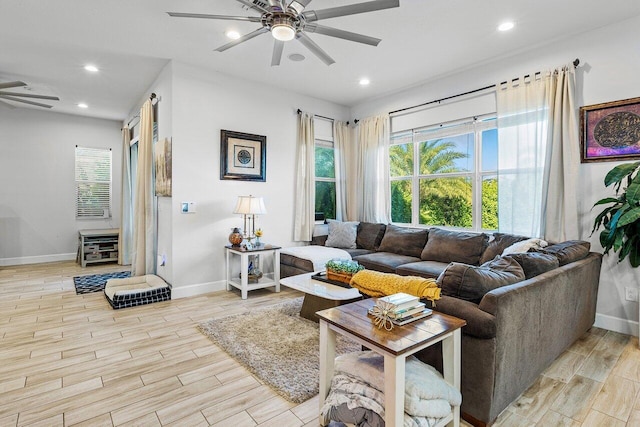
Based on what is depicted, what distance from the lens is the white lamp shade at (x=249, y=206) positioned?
3.99 m

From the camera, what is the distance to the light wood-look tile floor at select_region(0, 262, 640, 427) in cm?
179

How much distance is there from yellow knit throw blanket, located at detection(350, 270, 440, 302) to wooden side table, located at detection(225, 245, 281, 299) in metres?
2.14

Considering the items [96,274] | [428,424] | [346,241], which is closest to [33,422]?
[428,424]

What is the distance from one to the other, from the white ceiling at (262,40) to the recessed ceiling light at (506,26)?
51 mm

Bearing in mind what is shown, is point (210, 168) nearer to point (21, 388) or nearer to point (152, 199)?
point (152, 199)

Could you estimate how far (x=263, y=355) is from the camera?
8.11 feet

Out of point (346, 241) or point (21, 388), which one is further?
point (346, 241)

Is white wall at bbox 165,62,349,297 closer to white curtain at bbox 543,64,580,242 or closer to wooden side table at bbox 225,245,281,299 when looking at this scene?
wooden side table at bbox 225,245,281,299

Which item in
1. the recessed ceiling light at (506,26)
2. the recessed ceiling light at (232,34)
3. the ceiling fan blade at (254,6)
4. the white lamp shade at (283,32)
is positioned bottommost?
the white lamp shade at (283,32)

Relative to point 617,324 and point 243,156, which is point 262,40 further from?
point 617,324

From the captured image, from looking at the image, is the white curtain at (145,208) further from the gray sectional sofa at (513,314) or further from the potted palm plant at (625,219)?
the potted palm plant at (625,219)

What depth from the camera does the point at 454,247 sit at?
3.75m

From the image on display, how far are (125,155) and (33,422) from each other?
514 cm

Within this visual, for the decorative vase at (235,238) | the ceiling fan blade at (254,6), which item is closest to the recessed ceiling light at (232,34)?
the ceiling fan blade at (254,6)
